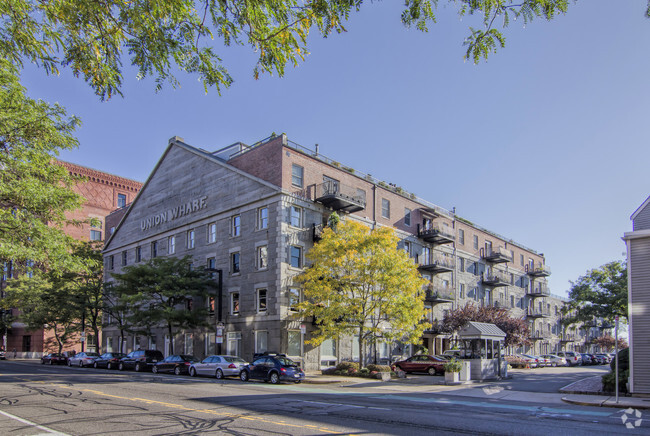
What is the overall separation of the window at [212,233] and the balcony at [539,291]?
46155 millimetres

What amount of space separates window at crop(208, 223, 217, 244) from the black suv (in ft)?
30.8

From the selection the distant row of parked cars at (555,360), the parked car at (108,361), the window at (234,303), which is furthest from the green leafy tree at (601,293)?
the parked car at (108,361)

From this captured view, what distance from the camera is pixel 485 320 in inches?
1880

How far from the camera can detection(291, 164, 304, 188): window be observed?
37316 millimetres

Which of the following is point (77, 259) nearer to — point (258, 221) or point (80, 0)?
point (80, 0)

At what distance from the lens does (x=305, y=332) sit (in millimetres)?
34969

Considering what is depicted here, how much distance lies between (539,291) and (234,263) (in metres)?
49.0

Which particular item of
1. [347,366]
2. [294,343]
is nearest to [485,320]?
[347,366]

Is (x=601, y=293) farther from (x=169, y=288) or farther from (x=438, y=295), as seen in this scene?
(x=169, y=288)

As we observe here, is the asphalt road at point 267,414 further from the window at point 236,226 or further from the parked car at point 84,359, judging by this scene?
the parked car at point 84,359

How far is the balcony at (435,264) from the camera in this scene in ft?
156

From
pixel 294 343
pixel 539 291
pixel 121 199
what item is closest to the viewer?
pixel 294 343

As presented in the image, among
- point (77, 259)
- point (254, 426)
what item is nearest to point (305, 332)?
point (77, 259)

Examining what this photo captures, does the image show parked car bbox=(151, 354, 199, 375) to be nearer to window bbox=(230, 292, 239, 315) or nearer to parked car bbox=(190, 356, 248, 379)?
parked car bbox=(190, 356, 248, 379)
